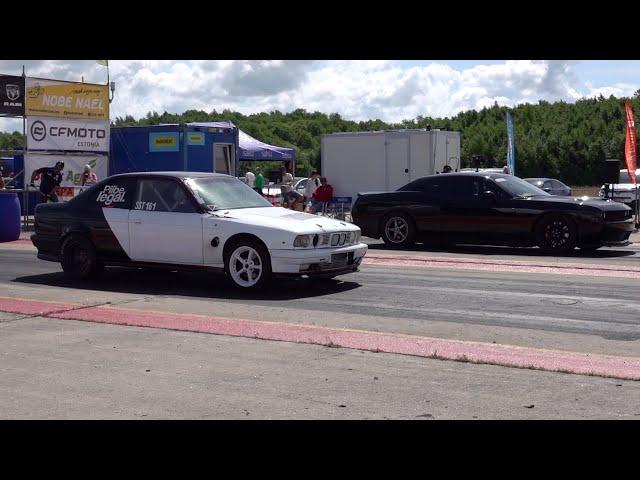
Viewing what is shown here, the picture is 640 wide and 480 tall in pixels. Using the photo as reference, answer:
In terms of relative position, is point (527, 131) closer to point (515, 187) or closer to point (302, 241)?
point (515, 187)

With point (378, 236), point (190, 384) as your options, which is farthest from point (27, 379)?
point (378, 236)

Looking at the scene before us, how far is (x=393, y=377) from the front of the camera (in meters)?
6.75

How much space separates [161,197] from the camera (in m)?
11.7

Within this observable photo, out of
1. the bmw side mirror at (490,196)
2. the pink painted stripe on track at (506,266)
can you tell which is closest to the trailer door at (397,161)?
the bmw side mirror at (490,196)

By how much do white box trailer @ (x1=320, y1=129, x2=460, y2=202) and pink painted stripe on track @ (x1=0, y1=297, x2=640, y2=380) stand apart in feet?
53.6

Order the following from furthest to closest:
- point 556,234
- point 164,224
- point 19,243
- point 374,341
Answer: point 19,243 < point 556,234 < point 164,224 < point 374,341

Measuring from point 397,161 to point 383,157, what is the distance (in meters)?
0.48

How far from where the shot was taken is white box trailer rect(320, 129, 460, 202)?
25.2 meters

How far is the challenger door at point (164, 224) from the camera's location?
11359mm

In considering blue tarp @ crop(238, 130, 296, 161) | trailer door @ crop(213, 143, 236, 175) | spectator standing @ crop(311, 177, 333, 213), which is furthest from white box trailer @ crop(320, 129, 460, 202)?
blue tarp @ crop(238, 130, 296, 161)

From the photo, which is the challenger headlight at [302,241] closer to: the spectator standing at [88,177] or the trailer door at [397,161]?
the spectator standing at [88,177]

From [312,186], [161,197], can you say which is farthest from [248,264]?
[312,186]

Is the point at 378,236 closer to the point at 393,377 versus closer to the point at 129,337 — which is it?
the point at 129,337

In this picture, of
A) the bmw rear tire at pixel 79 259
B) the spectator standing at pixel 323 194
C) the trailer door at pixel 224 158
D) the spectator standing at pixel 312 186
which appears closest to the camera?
the bmw rear tire at pixel 79 259
